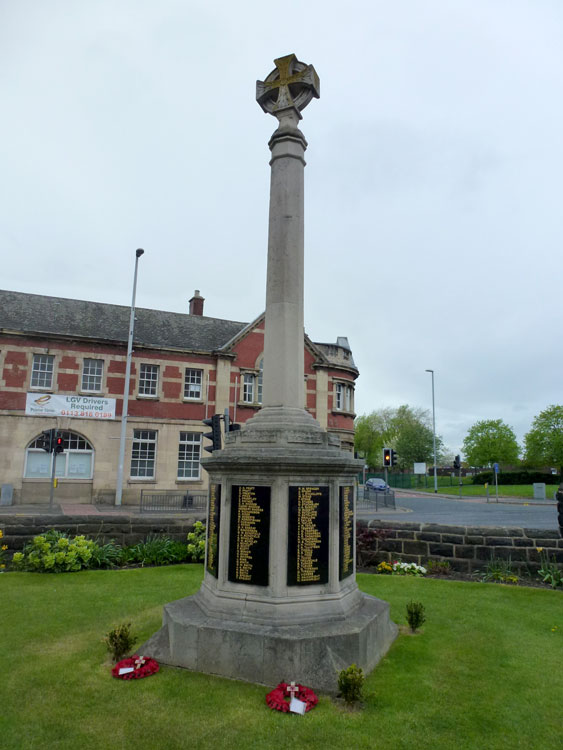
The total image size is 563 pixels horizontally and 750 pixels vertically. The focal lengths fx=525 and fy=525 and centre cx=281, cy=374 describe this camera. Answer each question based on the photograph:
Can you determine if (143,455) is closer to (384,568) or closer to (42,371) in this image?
(42,371)

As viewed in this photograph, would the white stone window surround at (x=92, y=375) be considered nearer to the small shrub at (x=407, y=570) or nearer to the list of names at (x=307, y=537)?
the small shrub at (x=407, y=570)

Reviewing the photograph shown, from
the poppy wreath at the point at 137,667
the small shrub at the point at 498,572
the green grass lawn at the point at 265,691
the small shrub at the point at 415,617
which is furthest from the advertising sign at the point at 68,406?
the small shrub at the point at 415,617

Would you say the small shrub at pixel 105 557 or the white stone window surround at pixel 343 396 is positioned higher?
the white stone window surround at pixel 343 396

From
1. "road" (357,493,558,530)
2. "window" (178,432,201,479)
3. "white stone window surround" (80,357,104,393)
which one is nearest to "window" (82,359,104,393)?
"white stone window surround" (80,357,104,393)

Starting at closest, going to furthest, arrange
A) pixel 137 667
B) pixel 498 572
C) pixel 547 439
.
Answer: pixel 137 667
pixel 498 572
pixel 547 439

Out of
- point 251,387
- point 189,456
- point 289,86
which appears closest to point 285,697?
point 289,86

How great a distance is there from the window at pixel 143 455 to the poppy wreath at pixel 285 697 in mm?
24331

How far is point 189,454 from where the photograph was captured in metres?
29.7

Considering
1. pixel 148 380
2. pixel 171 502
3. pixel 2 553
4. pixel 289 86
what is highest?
pixel 289 86

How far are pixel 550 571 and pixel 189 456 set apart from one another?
2189 cm

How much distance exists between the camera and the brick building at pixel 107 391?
26.6 meters

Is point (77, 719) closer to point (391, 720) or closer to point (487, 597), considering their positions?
point (391, 720)

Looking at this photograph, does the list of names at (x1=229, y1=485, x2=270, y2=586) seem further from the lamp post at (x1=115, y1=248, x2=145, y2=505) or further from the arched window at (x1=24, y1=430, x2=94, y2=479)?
the arched window at (x1=24, y1=430, x2=94, y2=479)

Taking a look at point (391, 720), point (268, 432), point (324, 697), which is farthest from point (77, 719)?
point (268, 432)
